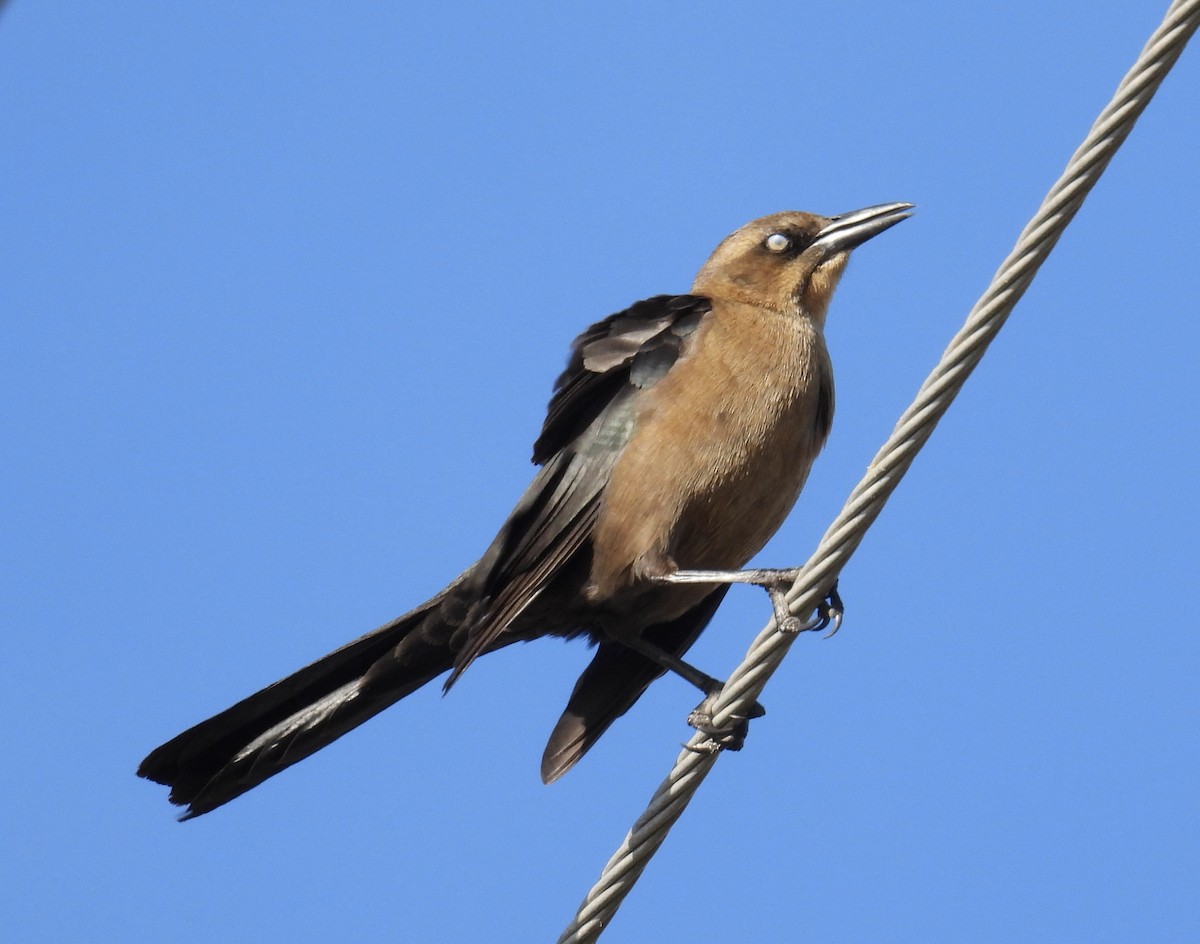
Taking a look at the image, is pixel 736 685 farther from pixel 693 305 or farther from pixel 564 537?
pixel 693 305

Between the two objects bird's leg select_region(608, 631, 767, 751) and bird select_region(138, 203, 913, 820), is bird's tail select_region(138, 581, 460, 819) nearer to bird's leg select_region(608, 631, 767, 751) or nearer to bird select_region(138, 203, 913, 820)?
bird select_region(138, 203, 913, 820)

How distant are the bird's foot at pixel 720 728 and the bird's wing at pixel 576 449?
794mm

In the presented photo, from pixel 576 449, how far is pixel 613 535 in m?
0.42

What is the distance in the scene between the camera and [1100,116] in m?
3.54

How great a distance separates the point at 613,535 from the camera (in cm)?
596

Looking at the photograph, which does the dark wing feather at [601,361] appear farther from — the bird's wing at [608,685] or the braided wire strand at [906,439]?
the braided wire strand at [906,439]

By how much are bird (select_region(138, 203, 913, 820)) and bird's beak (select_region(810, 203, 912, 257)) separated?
0.59m

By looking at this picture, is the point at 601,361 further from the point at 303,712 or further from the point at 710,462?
the point at 303,712

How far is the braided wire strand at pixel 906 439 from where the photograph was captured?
3.51 m

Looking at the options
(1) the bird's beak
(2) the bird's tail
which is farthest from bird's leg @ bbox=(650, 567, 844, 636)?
(1) the bird's beak

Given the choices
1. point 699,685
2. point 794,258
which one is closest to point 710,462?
point 699,685

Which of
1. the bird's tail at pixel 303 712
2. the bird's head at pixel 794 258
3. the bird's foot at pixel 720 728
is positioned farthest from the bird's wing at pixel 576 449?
the bird's foot at pixel 720 728

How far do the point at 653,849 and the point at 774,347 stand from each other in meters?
2.51

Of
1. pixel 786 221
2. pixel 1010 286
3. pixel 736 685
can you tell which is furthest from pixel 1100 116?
pixel 786 221
